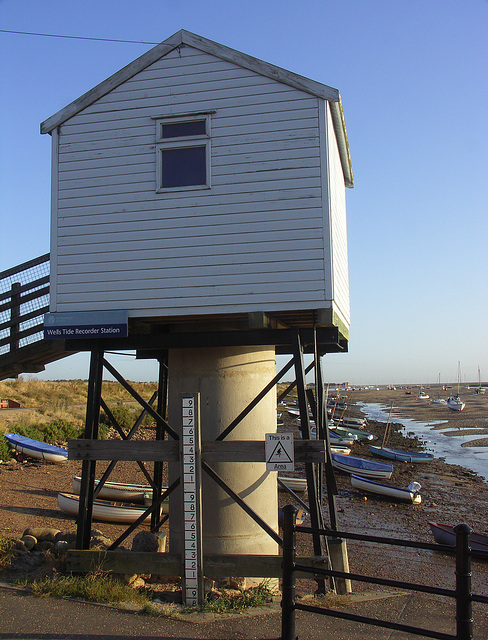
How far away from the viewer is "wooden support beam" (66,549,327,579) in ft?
25.3

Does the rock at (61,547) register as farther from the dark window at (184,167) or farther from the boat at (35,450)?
the boat at (35,450)

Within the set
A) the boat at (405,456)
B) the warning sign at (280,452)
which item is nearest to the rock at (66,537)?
the warning sign at (280,452)

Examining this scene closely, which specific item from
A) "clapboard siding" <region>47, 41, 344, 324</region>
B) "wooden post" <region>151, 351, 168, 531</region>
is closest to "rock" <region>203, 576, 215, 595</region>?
Answer: "wooden post" <region>151, 351, 168, 531</region>

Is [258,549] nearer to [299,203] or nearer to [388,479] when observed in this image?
[299,203]

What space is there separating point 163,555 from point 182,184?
552cm

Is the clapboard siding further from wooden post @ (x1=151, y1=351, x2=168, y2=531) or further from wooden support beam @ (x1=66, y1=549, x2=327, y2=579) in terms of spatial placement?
wooden support beam @ (x1=66, y1=549, x2=327, y2=579)

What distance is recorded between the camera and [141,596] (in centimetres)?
744

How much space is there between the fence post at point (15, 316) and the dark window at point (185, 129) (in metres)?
3.74

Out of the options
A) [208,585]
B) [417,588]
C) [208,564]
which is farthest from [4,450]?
[417,588]

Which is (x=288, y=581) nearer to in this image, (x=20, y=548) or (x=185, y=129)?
(x=20, y=548)

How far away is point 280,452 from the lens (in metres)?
7.47

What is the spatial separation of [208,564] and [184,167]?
19.4ft

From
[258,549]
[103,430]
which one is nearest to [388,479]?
[103,430]

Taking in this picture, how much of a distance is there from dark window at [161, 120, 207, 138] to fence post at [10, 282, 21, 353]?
147 inches
